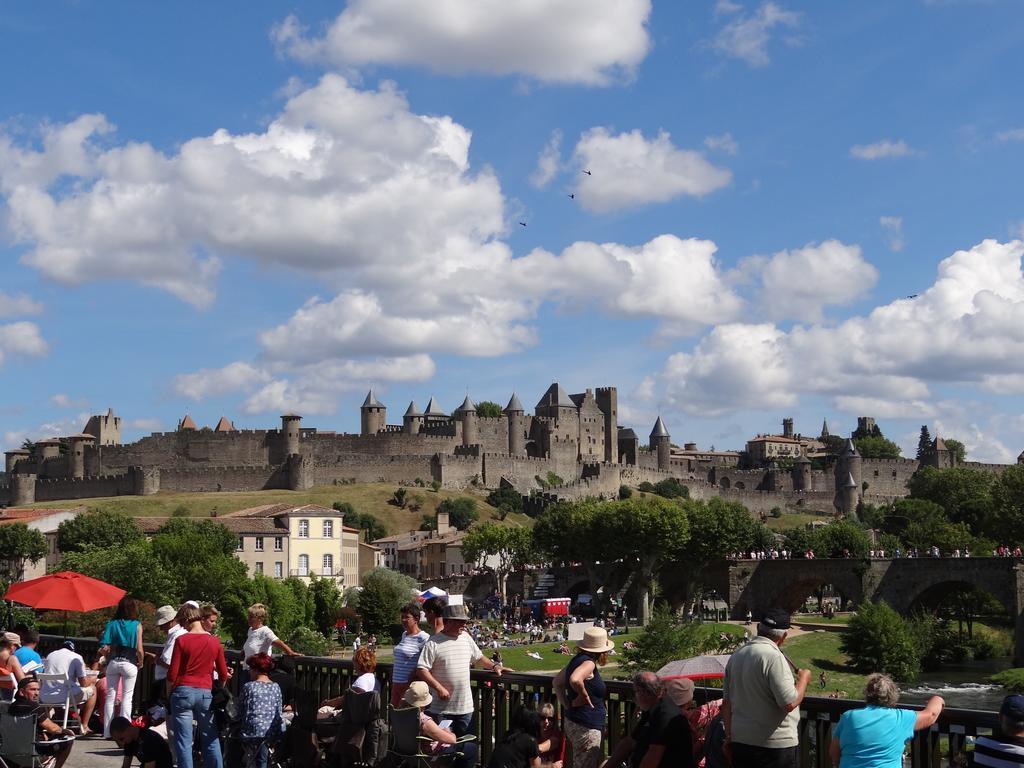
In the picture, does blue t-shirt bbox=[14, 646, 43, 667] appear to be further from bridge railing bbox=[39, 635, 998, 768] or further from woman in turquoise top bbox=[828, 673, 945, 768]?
woman in turquoise top bbox=[828, 673, 945, 768]

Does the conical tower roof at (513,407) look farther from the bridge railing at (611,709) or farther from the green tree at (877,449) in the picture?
the bridge railing at (611,709)

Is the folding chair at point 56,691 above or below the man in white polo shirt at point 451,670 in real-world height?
below

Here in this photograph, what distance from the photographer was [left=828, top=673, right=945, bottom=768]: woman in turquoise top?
814cm

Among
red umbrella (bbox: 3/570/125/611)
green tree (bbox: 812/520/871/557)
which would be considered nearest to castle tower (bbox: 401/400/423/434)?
green tree (bbox: 812/520/871/557)

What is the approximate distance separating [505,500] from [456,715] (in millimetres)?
99751

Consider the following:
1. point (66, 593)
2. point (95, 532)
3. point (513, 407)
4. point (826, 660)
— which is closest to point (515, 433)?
point (513, 407)

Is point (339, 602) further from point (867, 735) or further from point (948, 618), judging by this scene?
point (867, 735)

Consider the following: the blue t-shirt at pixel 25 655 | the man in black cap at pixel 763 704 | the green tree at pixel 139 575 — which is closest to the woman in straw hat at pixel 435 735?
the man in black cap at pixel 763 704

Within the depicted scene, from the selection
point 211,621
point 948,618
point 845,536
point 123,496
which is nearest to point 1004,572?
point 948,618

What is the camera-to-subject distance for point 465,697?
10.6 meters

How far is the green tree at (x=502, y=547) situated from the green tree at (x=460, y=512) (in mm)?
14104

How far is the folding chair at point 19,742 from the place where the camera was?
35.5 ft

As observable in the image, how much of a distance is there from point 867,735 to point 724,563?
66.8 metres

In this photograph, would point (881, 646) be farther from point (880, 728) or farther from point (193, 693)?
point (880, 728)
